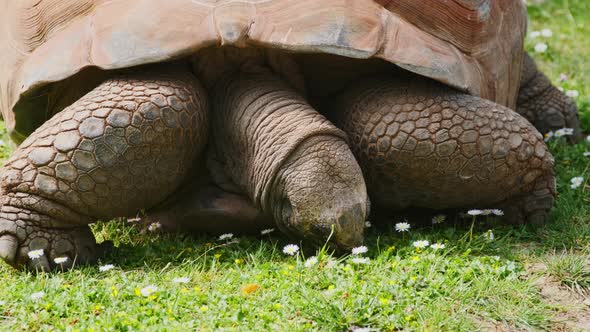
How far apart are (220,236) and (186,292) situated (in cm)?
83

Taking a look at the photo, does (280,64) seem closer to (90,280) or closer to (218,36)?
(218,36)

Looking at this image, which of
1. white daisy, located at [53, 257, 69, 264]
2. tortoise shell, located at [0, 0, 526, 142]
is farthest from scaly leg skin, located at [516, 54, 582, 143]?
Result: white daisy, located at [53, 257, 69, 264]

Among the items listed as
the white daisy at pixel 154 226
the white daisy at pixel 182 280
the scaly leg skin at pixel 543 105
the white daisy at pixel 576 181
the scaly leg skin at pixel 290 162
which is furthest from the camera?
the scaly leg skin at pixel 543 105

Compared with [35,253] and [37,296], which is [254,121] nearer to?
[35,253]

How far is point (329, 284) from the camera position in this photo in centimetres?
377

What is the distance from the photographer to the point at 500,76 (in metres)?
4.99

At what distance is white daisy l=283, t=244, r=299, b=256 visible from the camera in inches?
163

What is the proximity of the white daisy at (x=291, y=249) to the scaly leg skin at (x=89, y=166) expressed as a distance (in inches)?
24.8

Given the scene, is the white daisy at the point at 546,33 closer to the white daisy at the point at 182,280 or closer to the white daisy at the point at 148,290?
the white daisy at the point at 182,280

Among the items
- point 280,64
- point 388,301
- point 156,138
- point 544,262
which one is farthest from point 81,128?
point 544,262

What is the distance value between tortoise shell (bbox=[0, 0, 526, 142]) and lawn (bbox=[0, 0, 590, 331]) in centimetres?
76

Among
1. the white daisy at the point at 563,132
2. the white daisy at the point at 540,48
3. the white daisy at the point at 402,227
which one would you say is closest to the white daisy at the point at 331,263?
the white daisy at the point at 402,227

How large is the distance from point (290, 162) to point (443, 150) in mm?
720

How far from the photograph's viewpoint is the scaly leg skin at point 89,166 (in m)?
4.06
